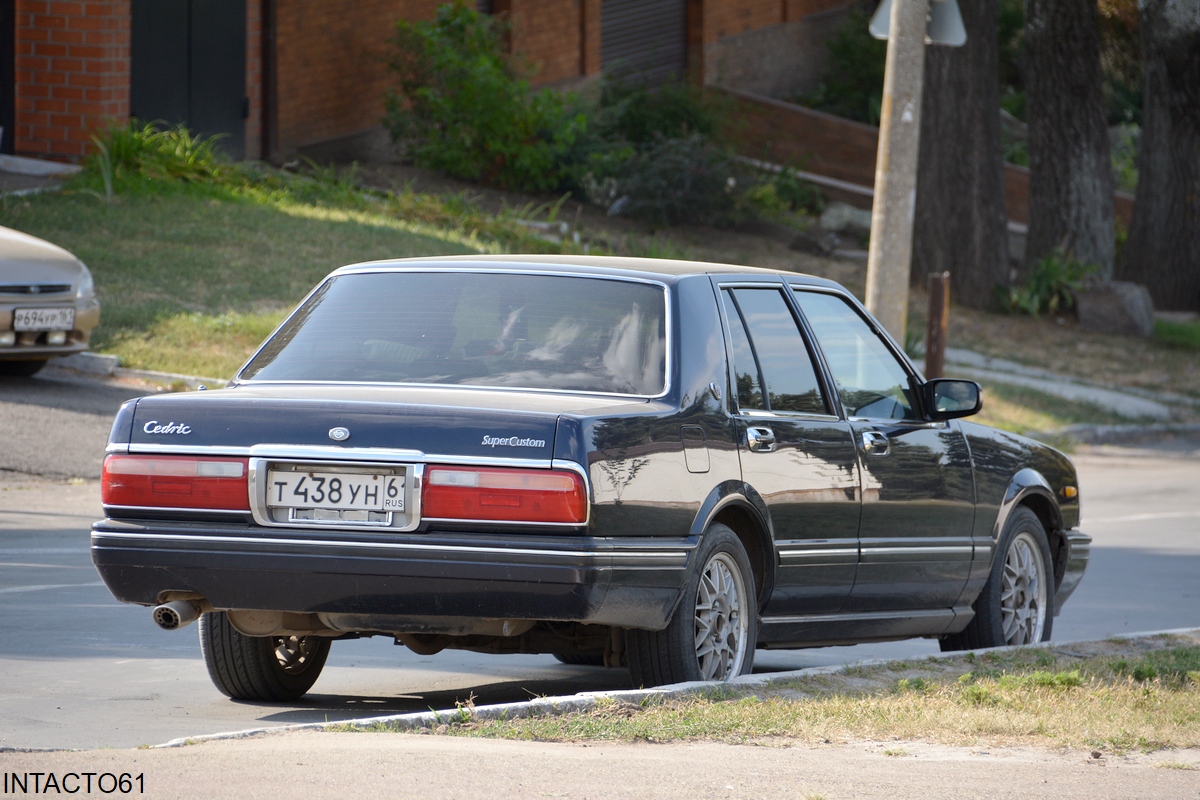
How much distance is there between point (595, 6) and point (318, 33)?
6.37 meters

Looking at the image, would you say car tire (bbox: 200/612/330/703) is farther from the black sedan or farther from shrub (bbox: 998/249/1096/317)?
shrub (bbox: 998/249/1096/317)

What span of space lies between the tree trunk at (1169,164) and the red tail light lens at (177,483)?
21.7m

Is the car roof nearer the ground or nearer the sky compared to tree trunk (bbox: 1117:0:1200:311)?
nearer the ground

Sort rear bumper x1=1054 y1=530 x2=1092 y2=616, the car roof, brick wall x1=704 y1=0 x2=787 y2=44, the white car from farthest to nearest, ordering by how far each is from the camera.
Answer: brick wall x1=704 y1=0 x2=787 y2=44, the white car, rear bumper x1=1054 y1=530 x2=1092 y2=616, the car roof

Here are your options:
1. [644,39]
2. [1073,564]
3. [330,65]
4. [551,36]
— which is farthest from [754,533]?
[644,39]

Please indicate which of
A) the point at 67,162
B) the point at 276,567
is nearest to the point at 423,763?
the point at 276,567

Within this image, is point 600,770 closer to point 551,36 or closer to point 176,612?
point 176,612

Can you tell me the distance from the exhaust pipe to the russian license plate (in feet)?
27.2

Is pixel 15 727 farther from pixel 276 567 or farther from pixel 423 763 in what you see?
pixel 423 763

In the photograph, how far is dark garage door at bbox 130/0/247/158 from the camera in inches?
851

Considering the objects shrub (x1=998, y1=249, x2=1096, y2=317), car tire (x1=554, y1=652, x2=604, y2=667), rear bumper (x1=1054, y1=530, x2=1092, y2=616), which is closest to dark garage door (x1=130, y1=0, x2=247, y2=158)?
shrub (x1=998, y1=249, x2=1096, y2=317)

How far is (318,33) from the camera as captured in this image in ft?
79.8

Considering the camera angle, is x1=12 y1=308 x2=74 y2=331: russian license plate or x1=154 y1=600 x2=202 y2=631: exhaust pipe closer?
x1=154 y1=600 x2=202 y2=631: exhaust pipe

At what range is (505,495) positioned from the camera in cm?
518
